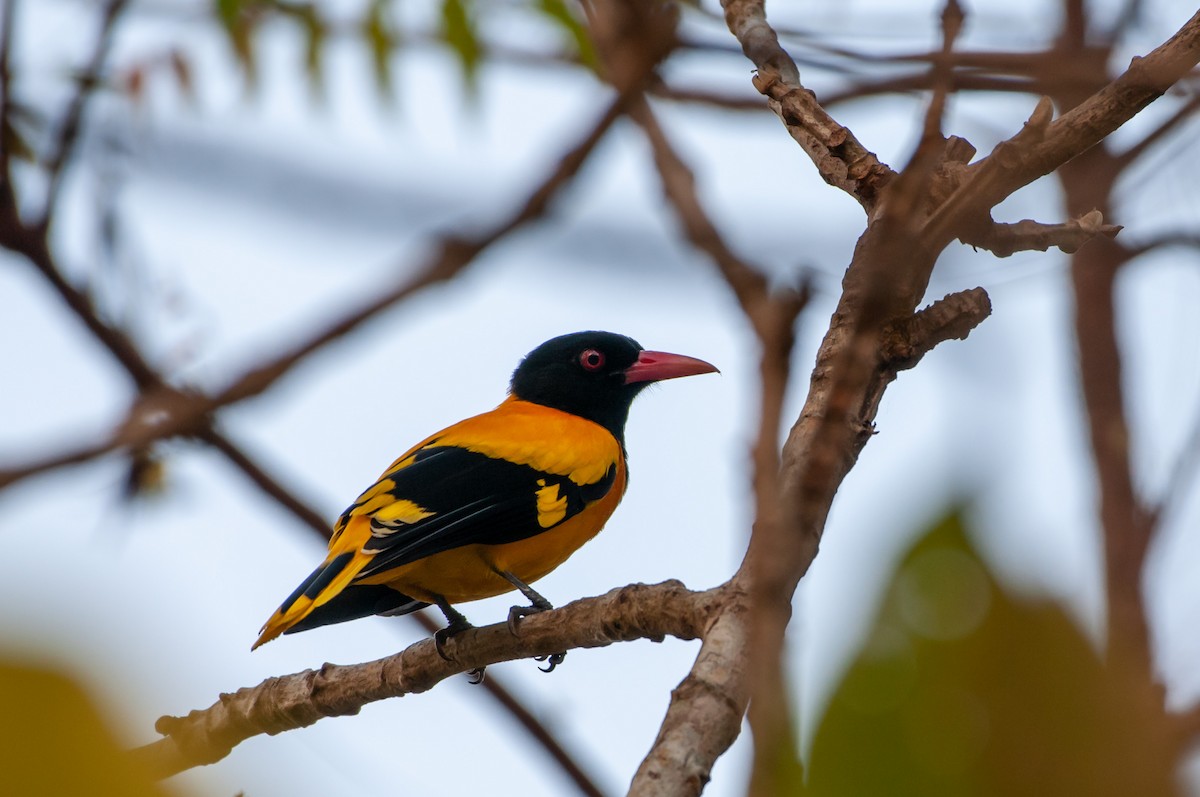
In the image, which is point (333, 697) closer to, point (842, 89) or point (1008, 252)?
point (1008, 252)

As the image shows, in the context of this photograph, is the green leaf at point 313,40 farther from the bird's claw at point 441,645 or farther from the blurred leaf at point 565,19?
the bird's claw at point 441,645

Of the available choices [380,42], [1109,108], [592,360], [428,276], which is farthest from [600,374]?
[428,276]

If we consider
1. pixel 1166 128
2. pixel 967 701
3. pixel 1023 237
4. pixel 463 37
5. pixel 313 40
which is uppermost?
pixel 313 40

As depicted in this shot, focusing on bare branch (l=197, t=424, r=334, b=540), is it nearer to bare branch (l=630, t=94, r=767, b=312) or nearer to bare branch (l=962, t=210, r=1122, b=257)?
bare branch (l=630, t=94, r=767, b=312)

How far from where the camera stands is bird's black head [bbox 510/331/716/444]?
237 inches

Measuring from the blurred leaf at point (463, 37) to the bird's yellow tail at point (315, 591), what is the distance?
1.51 metres

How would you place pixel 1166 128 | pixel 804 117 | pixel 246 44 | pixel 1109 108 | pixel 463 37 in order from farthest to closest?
pixel 246 44
pixel 463 37
pixel 1166 128
pixel 804 117
pixel 1109 108

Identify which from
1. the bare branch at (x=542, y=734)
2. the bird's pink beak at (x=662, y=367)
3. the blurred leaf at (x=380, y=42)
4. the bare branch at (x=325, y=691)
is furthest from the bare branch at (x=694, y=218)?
the bird's pink beak at (x=662, y=367)

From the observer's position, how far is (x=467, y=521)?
420cm

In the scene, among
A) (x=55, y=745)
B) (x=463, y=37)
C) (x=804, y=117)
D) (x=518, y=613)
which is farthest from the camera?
(x=463, y=37)

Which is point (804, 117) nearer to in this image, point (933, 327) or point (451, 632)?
point (933, 327)

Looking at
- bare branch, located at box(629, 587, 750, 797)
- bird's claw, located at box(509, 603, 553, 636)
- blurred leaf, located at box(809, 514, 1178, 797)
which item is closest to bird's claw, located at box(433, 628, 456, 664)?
bird's claw, located at box(509, 603, 553, 636)

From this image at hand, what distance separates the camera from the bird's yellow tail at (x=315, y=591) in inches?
151

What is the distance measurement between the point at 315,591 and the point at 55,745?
3289mm
